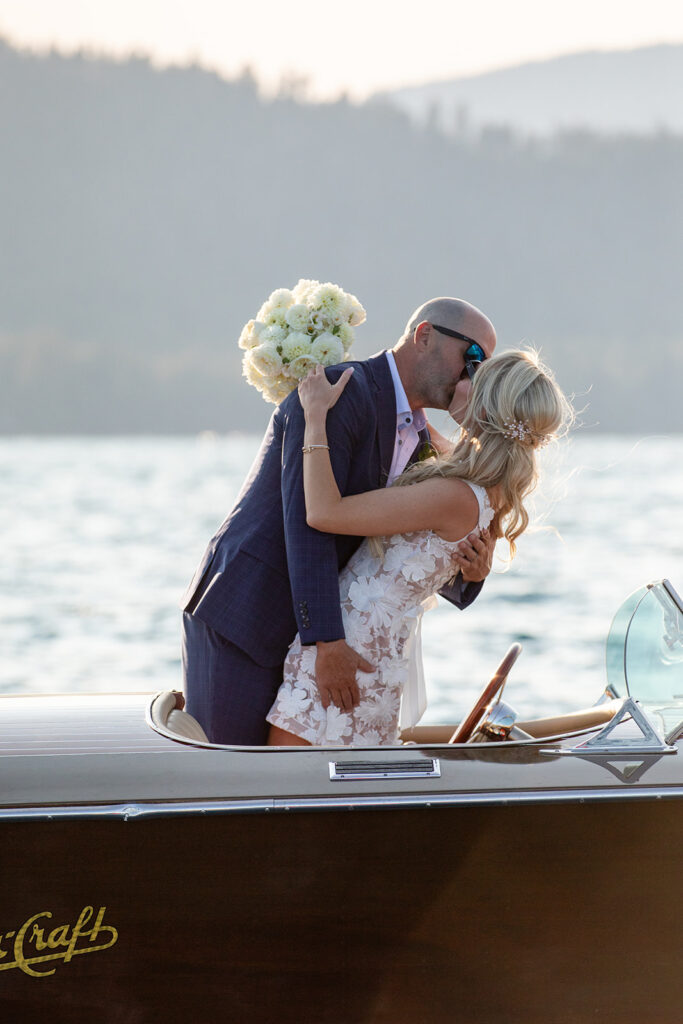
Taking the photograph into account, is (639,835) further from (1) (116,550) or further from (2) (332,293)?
(1) (116,550)

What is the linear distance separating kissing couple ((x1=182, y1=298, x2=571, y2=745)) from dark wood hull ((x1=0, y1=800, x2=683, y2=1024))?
435 millimetres

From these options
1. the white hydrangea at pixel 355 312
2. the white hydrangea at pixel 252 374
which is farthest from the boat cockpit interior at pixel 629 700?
the white hydrangea at pixel 355 312

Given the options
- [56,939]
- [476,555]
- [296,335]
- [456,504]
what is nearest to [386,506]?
[456,504]

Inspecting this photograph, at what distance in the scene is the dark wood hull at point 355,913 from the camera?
2041 mm

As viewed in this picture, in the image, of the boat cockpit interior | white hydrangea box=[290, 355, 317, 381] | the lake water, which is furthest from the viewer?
the lake water

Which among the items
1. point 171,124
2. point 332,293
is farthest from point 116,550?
point 171,124

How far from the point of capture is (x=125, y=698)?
2.52 meters

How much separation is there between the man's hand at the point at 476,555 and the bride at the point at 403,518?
2 centimetres

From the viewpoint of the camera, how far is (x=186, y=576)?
19.9m

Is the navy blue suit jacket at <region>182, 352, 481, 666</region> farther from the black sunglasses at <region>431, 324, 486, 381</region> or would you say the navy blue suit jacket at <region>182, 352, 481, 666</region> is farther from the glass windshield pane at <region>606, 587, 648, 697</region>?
the glass windshield pane at <region>606, 587, 648, 697</region>

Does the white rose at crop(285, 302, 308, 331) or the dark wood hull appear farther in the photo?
the white rose at crop(285, 302, 308, 331)

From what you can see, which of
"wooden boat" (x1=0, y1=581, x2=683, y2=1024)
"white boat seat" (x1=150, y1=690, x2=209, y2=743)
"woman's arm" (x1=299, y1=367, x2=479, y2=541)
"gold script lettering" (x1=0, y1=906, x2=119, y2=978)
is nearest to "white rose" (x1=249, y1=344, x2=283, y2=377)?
"woman's arm" (x1=299, y1=367, x2=479, y2=541)

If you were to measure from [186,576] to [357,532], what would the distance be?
58.4 ft

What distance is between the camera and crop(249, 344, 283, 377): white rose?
8.86 ft
